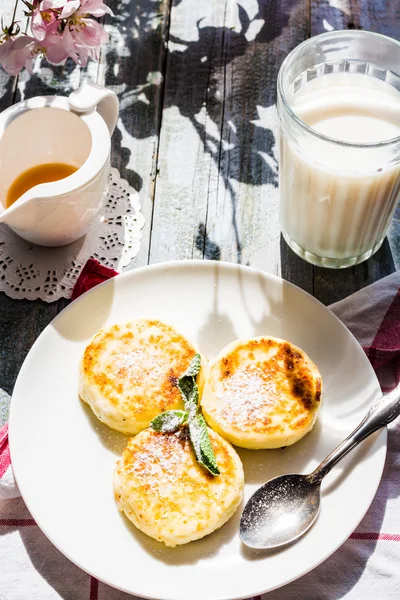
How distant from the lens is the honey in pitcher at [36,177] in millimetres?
1872

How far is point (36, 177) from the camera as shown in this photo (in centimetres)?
189

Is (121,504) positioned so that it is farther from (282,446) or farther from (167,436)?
(282,446)

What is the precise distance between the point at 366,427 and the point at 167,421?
399 mm

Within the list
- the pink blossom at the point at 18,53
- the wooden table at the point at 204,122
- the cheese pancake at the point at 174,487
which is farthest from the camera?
the wooden table at the point at 204,122

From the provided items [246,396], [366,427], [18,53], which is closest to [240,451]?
[246,396]

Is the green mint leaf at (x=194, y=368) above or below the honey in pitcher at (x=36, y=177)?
below

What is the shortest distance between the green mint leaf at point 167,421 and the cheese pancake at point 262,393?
0.07 meters

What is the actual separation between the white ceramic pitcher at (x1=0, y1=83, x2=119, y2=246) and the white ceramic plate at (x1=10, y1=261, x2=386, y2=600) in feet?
0.67

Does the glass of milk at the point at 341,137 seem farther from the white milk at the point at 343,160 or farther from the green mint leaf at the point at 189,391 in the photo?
the green mint leaf at the point at 189,391

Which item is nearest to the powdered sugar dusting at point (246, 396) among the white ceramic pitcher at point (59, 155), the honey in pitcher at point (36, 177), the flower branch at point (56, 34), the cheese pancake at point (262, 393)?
the cheese pancake at point (262, 393)

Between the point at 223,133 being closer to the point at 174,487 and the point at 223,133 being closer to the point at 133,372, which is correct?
the point at 133,372

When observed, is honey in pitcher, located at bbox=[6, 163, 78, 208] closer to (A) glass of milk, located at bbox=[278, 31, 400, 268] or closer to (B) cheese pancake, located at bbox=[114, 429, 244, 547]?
(A) glass of milk, located at bbox=[278, 31, 400, 268]

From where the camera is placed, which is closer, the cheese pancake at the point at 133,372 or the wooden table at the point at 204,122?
the cheese pancake at the point at 133,372

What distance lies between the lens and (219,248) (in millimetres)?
1983
